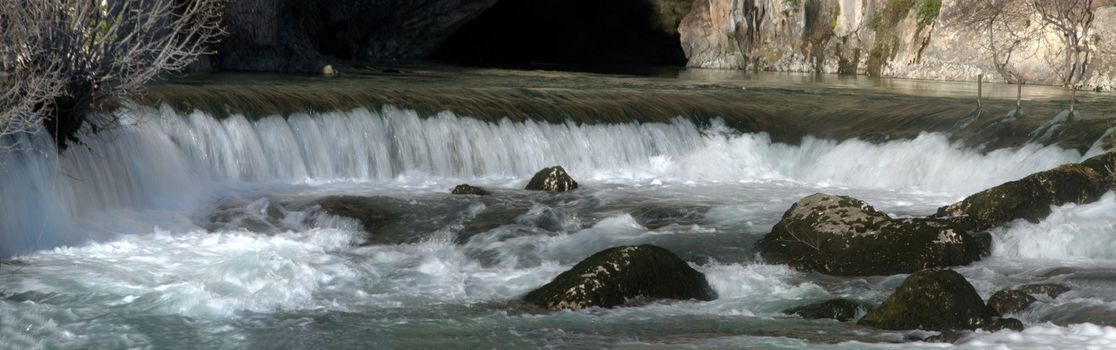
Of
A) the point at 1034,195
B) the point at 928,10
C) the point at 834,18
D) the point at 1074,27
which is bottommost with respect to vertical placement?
the point at 1034,195

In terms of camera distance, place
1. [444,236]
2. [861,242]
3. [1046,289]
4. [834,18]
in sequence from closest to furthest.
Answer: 1. [1046,289]
2. [861,242]
3. [444,236]
4. [834,18]

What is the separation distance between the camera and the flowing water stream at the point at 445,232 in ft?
31.6

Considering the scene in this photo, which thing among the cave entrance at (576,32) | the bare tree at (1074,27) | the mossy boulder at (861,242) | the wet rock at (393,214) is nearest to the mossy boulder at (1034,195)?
the mossy boulder at (861,242)

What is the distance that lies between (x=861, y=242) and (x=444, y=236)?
4507 mm

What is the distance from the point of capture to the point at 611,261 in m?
10.6

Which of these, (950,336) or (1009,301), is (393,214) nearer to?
(1009,301)

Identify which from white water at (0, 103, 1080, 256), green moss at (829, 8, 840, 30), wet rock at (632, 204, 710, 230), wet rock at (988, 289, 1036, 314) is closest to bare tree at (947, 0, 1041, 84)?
green moss at (829, 8, 840, 30)

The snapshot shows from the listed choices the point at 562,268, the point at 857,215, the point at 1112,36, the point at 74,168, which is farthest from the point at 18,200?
the point at 1112,36

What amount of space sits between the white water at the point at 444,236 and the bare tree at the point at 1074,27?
13166 millimetres

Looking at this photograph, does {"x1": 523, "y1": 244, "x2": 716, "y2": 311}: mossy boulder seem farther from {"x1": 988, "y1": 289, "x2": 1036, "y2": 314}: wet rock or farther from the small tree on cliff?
the small tree on cliff

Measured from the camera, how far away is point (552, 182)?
1723 centimetres

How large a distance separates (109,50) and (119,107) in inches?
137

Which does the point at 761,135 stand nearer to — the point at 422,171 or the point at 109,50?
the point at 422,171

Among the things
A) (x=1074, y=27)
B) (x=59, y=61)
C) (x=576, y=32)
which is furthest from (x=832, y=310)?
(x=576, y=32)
